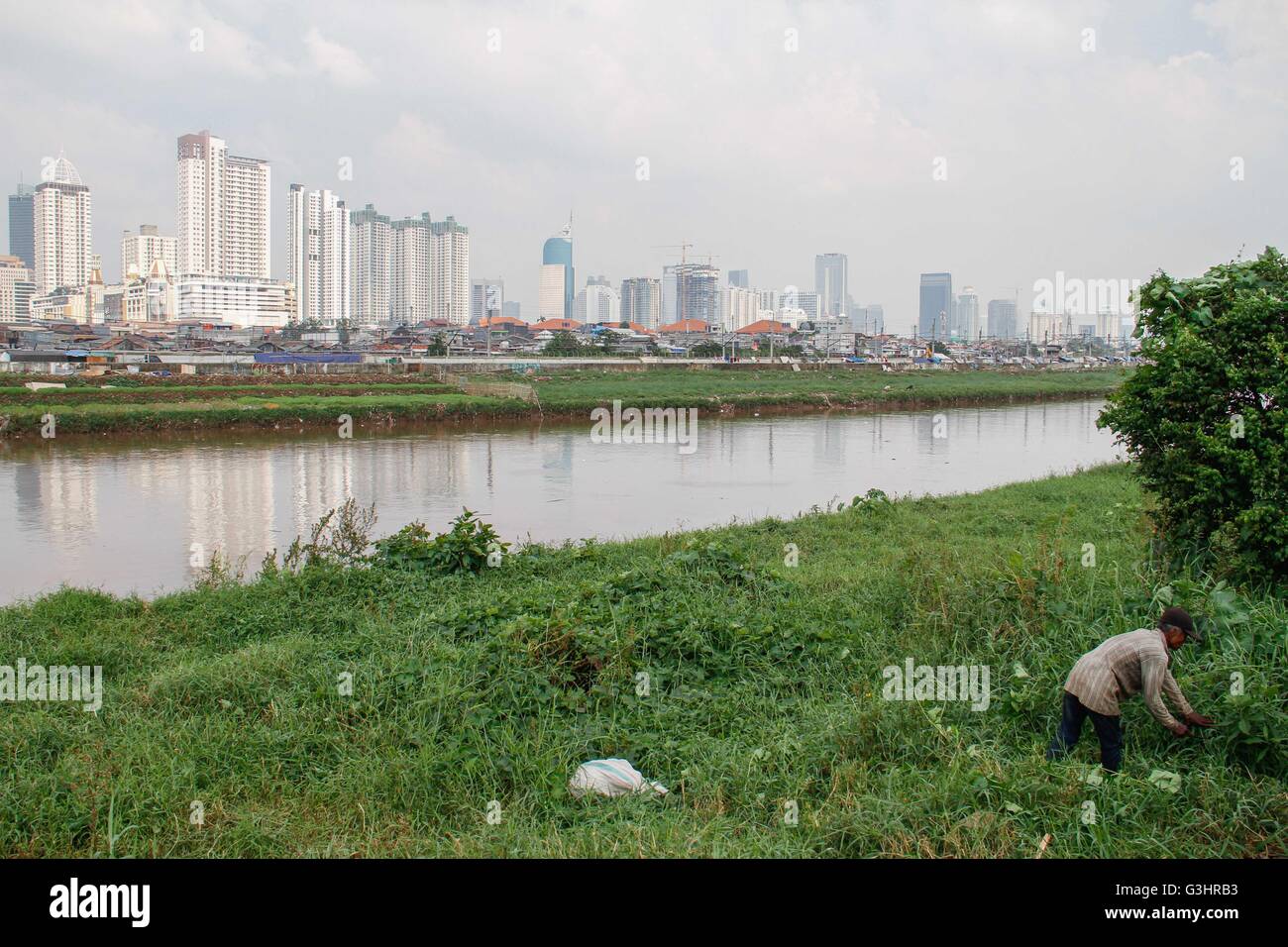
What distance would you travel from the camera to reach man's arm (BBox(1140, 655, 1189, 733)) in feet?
12.3

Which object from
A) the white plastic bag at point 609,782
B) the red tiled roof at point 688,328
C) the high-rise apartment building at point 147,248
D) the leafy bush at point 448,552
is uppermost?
the high-rise apartment building at point 147,248

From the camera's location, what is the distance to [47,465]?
58.1ft

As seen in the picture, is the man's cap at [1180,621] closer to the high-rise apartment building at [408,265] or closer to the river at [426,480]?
the river at [426,480]

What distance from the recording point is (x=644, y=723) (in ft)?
15.6

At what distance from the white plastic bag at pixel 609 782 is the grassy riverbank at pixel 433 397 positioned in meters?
19.1

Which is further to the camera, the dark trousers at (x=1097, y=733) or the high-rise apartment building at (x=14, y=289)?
the high-rise apartment building at (x=14, y=289)

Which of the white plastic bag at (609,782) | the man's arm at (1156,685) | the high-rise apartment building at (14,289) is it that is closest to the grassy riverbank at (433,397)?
the man's arm at (1156,685)

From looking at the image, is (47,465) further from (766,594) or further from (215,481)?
(766,594)

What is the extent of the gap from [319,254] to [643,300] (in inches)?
1972

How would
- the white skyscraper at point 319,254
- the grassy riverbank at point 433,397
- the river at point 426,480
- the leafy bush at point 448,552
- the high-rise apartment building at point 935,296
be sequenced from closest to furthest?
the leafy bush at point 448,552 → the river at point 426,480 → the grassy riverbank at point 433,397 → the white skyscraper at point 319,254 → the high-rise apartment building at point 935,296

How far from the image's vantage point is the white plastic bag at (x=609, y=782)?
4055 millimetres

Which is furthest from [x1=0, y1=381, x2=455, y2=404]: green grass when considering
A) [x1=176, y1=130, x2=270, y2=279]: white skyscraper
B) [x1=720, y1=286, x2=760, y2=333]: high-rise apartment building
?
[x1=720, y1=286, x2=760, y2=333]: high-rise apartment building
